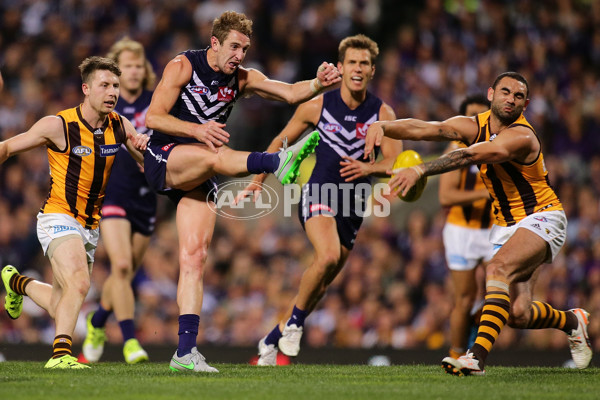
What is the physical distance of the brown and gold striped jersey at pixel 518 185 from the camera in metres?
6.55

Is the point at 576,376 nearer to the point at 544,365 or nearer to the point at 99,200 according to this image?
the point at 544,365

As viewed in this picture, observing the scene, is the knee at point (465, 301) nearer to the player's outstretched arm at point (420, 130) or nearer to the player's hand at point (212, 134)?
the player's outstretched arm at point (420, 130)

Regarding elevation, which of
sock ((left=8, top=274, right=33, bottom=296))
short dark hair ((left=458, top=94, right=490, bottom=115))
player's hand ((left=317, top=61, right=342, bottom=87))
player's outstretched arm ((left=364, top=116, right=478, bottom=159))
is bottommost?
sock ((left=8, top=274, right=33, bottom=296))

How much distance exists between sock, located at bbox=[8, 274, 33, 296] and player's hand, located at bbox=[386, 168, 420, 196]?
3267 mm

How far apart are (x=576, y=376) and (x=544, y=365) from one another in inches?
76.9

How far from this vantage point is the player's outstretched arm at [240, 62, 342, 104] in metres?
6.50

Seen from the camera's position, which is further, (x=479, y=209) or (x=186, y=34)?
(x=186, y=34)

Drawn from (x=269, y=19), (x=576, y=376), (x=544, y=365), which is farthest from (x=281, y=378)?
(x=269, y=19)

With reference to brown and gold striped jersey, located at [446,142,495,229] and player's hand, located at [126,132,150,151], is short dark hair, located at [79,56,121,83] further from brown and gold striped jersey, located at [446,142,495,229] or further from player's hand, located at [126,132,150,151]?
brown and gold striped jersey, located at [446,142,495,229]

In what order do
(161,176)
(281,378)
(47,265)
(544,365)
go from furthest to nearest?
(47,265)
(544,365)
(161,176)
(281,378)

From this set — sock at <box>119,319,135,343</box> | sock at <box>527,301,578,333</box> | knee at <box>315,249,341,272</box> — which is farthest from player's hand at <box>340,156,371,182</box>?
sock at <box>119,319,135,343</box>

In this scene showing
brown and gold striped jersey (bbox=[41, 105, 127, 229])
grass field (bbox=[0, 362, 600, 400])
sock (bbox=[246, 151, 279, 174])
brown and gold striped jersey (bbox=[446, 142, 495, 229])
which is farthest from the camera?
brown and gold striped jersey (bbox=[446, 142, 495, 229])

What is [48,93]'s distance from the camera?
44.7 ft

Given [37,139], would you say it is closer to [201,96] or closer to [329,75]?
[201,96]
